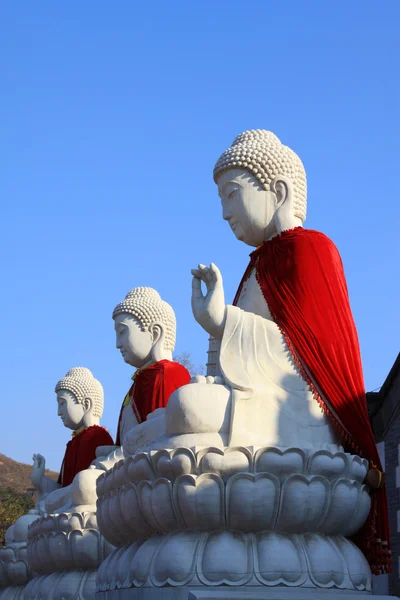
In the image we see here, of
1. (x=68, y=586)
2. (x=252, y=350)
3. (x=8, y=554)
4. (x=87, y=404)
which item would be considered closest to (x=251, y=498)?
(x=252, y=350)

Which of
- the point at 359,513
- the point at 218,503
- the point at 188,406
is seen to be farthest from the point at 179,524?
the point at 359,513

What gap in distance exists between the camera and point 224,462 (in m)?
5.49

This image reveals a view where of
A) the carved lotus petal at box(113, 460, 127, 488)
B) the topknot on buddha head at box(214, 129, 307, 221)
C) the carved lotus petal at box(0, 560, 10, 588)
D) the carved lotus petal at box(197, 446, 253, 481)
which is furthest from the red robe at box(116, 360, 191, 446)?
the carved lotus petal at box(197, 446, 253, 481)

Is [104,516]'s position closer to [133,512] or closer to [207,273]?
[133,512]

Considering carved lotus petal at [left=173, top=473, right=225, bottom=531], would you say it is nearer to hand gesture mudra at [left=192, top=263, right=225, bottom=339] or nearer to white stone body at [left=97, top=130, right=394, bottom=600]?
white stone body at [left=97, top=130, right=394, bottom=600]

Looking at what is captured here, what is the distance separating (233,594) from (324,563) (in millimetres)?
975

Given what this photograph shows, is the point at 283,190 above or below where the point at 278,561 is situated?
above

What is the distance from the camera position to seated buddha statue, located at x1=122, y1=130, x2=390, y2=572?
5.79 metres

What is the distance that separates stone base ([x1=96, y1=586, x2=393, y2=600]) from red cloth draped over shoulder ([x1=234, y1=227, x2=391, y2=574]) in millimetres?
660

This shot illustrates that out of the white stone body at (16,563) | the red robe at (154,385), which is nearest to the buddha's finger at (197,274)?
the red robe at (154,385)

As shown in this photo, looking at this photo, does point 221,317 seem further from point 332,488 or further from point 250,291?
point 332,488

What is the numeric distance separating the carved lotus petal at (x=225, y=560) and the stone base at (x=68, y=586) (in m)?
2.44

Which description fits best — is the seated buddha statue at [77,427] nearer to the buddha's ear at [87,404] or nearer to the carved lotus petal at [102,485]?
the buddha's ear at [87,404]

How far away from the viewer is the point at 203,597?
467 cm
